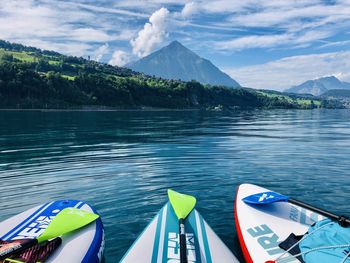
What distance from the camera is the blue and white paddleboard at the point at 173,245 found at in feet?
24.6

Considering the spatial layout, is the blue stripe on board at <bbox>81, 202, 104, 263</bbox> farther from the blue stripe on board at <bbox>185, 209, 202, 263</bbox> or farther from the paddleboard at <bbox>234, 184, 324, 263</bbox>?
the paddleboard at <bbox>234, 184, 324, 263</bbox>

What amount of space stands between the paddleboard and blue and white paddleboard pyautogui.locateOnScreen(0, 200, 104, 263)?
4.06 metres

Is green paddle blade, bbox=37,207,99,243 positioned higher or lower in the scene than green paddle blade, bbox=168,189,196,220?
higher

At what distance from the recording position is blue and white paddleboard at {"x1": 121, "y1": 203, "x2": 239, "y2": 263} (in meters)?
7.51

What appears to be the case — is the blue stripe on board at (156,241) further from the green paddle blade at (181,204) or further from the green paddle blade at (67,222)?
the green paddle blade at (67,222)

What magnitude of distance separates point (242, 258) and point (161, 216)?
287cm

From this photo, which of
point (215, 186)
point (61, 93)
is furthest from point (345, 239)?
point (61, 93)

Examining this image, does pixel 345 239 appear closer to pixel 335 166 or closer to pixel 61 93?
pixel 335 166

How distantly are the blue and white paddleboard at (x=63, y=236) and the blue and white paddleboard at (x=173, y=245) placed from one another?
3.08 ft

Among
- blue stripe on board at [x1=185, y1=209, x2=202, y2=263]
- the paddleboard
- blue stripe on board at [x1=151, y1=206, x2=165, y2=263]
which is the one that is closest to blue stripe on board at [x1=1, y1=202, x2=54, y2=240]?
blue stripe on board at [x1=151, y1=206, x2=165, y2=263]

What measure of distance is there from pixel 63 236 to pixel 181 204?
13.7ft

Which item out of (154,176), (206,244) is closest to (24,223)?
(206,244)

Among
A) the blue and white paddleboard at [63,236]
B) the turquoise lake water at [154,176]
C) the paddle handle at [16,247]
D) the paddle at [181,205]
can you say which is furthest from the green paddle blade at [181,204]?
the paddle handle at [16,247]

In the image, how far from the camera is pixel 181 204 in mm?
10977
